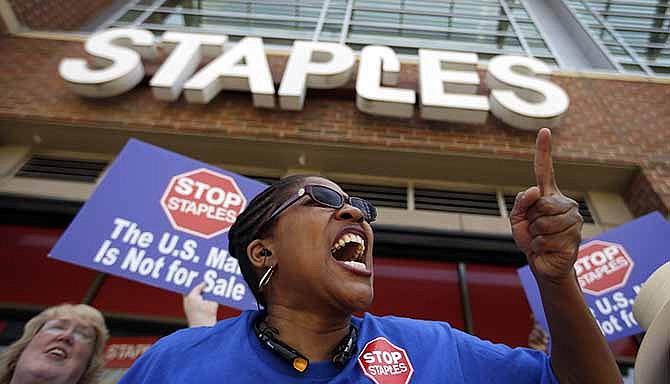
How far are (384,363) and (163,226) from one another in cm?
228

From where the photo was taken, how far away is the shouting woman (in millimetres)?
1199

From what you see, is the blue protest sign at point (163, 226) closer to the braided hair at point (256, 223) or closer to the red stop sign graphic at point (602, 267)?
the braided hair at point (256, 223)

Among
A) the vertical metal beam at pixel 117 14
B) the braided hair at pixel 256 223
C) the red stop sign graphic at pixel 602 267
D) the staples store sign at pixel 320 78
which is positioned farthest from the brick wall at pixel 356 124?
the braided hair at pixel 256 223

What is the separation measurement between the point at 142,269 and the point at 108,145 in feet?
10.8

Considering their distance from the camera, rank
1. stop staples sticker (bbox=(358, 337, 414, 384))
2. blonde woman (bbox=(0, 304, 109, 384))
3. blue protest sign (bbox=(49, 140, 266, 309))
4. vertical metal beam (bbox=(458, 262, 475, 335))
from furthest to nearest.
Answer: vertical metal beam (bbox=(458, 262, 475, 335)), blue protest sign (bbox=(49, 140, 266, 309)), blonde woman (bbox=(0, 304, 109, 384)), stop staples sticker (bbox=(358, 337, 414, 384))

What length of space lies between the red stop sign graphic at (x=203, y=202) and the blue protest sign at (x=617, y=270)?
2.18m

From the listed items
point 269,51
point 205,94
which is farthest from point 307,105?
point 269,51

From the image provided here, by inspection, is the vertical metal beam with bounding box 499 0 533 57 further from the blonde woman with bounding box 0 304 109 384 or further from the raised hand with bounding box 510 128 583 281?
the blonde woman with bounding box 0 304 109 384

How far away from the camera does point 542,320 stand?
299 cm

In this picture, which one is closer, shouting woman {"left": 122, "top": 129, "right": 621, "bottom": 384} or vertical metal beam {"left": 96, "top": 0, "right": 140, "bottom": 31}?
shouting woman {"left": 122, "top": 129, "right": 621, "bottom": 384}

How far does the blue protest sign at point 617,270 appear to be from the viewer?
308 centimetres

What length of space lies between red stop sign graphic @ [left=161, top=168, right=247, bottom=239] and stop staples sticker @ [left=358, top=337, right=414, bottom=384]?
6.84 feet

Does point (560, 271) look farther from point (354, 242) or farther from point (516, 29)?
point (516, 29)

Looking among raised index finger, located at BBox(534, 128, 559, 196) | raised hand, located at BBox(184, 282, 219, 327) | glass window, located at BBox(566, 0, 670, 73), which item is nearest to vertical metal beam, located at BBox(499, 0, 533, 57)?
glass window, located at BBox(566, 0, 670, 73)
